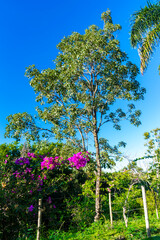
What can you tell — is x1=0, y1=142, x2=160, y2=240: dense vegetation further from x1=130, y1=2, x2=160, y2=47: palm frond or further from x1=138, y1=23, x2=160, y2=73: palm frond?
x1=130, y1=2, x2=160, y2=47: palm frond

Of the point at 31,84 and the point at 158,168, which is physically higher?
the point at 31,84

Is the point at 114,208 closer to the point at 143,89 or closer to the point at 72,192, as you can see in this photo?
the point at 72,192

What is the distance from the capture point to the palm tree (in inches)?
313

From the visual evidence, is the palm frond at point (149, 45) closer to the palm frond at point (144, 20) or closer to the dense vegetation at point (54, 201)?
the palm frond at point (144, 20)

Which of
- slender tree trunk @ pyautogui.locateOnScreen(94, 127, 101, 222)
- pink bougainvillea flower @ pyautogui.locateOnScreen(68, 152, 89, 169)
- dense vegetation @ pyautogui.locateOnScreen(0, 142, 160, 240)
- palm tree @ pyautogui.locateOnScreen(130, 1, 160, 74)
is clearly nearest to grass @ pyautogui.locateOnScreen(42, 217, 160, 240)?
dense vegetation @ pyautogui.locateOnScreen(0, 142, 160, 240)

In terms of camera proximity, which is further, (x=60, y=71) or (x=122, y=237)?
(x=60, y=71)

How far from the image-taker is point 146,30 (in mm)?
8453

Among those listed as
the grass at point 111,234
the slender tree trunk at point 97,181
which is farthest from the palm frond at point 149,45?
the grass at point 111,234

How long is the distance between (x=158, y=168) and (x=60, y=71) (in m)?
6.28

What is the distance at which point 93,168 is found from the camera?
22.8ft

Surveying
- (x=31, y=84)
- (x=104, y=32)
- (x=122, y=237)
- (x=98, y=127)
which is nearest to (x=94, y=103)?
(x=98, y=127)

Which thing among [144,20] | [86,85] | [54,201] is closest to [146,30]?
[144,20]

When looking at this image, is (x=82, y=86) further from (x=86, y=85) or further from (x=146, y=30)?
(x=146, y=30)

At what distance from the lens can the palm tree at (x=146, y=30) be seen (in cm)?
795
